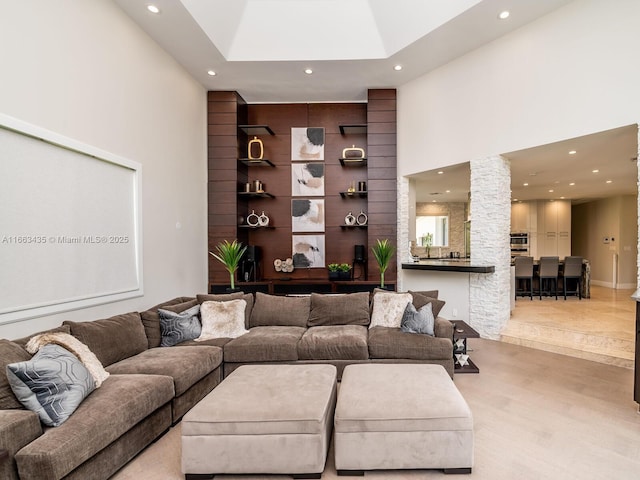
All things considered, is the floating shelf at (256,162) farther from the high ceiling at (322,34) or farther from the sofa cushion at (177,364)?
the sofa cushion at (177,364)

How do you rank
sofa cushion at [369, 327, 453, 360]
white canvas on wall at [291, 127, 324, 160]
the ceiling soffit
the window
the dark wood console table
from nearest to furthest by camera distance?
sofa cushion at [369, 327, 453, 360] < the ceiling soffit < the dark wood console table < white canvas on wall at [291, 127, 324, 160] < the window

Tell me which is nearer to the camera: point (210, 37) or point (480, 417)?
point (480, 417)

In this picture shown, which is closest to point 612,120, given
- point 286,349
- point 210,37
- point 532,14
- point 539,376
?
point 532,14

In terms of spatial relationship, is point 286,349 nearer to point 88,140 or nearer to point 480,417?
point 480,417

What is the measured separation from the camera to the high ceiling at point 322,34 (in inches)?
→ 168

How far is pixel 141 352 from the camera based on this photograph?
3.31m

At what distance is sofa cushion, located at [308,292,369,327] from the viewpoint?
415 centimetres

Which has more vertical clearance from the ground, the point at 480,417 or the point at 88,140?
the point at 88,140

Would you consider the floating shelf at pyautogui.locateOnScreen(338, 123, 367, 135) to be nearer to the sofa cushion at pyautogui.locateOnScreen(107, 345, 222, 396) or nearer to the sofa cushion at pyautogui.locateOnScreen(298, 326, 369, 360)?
the sofa cushion at pyautogui.locateOnScreen(298, 326, 369, 360)

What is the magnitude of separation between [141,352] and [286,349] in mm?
1388

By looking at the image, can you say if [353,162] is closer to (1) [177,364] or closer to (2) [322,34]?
(2) [322,34]

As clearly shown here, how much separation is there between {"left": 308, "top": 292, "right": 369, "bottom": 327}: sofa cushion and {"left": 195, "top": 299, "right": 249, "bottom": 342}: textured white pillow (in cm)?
86

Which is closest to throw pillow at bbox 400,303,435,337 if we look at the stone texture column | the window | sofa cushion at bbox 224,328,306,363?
sofa cushion at bbox 224,328,306,363

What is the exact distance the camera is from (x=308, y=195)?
21.9 ft
